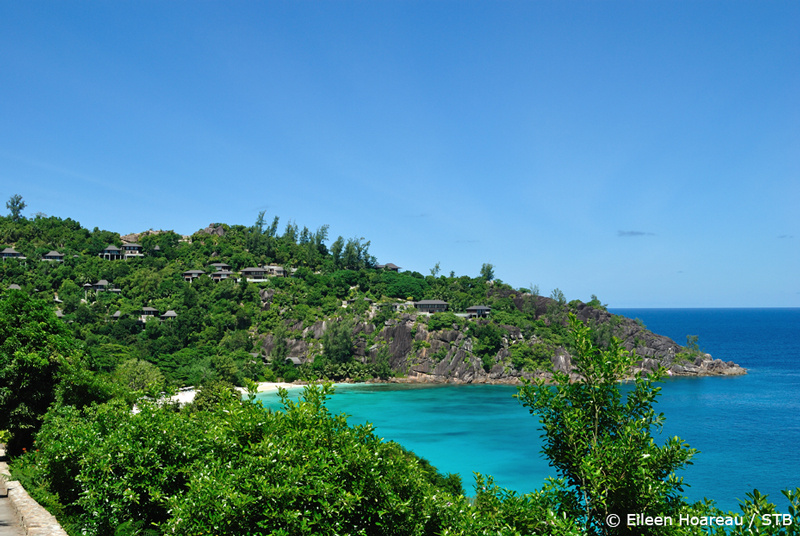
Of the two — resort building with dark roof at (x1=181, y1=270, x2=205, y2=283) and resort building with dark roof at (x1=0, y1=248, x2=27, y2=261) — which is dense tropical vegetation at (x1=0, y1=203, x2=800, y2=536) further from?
resort building with dark roof at (x1=0, y1=248, x2=27, y2=261)

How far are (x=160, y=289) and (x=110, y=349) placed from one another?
1910 cm

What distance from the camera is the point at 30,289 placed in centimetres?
7194

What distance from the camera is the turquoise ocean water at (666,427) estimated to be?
33.8 metres

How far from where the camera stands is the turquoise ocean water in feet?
111

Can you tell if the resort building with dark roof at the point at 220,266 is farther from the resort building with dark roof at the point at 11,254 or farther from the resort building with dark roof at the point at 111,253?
the resort building with dark roof at the point at 11,254

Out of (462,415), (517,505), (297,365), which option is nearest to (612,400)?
(517,505)

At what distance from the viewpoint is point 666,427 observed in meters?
46.4

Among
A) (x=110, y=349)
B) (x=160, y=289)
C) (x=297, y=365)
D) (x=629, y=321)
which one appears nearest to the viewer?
(x=110, y=349)

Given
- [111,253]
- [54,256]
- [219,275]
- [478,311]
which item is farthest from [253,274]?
[478,311]

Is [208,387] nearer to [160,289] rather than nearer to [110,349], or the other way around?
[110,349]

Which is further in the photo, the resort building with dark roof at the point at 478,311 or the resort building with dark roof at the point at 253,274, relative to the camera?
the resort building with dark roof at the point at 253,274

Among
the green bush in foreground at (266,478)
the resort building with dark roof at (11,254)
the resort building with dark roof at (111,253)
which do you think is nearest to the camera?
the green bush in foreground at (266,478)

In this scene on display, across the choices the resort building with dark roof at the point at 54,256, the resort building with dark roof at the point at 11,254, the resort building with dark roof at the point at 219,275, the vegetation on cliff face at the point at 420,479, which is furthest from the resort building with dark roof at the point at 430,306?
the vegetation on cliff face at the point at 420,479

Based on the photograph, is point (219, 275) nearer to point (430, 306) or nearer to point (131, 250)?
point (131, 250)
